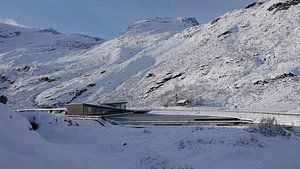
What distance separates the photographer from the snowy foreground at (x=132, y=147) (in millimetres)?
9078

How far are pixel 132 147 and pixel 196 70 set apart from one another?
4911 centimetres

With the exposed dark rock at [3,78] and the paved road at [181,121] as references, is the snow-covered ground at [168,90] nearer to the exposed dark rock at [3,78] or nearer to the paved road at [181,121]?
the exposed dark rock at [3,78]

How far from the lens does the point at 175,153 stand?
14.7 m

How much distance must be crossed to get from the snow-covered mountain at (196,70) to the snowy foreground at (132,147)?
21.5m

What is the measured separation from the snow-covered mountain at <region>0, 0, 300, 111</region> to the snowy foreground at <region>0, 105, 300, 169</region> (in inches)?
848

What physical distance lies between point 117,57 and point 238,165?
8567cm

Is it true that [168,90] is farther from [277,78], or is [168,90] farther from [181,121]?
[181,121]

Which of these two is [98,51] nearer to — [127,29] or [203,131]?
[127,29]

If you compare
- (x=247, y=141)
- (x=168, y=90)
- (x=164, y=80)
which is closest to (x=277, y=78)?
(x=168, y=90)

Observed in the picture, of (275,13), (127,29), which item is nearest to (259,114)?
(275,13)

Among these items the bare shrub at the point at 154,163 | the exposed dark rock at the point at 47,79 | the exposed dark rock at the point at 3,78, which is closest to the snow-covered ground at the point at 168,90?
the bare shrub at the point at 154,163

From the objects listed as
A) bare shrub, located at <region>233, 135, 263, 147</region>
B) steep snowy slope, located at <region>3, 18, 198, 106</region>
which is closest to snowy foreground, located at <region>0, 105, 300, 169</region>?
bare shrub, located at <region>233, 135, 263, 147</region>

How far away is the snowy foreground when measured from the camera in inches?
357

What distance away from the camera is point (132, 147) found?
15805 mm
